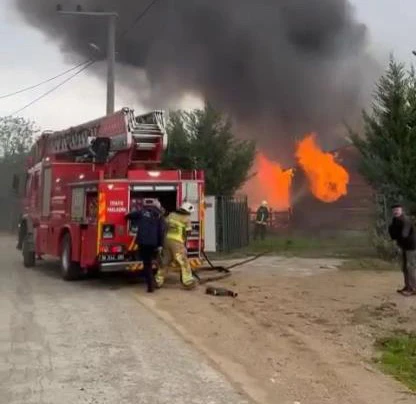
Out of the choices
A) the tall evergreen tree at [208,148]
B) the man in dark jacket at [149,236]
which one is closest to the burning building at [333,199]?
the tall evergreen tree at [208,148]

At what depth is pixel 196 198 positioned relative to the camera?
12.3 meters

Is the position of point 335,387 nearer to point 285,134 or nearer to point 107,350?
point 107,350

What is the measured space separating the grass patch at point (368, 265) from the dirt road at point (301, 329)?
1.14 meters

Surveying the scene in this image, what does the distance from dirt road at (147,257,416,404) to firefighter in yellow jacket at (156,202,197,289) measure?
0.95 ft

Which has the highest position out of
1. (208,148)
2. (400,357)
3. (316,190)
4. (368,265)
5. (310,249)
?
(208,148)

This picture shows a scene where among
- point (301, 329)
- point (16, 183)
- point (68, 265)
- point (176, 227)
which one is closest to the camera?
point (301, 329)

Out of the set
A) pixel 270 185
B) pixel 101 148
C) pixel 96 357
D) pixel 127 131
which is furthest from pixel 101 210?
pixel 270 185

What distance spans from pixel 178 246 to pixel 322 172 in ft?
52.5

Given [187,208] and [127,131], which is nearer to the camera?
[187,208]

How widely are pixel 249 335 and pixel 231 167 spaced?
13.9m

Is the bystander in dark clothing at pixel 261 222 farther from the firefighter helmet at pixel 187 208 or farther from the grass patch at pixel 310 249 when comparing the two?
the firefighter helmet at pixel 187 208

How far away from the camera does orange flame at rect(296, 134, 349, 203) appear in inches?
953

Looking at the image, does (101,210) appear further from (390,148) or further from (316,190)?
(316,190)

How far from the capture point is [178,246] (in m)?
11.4
